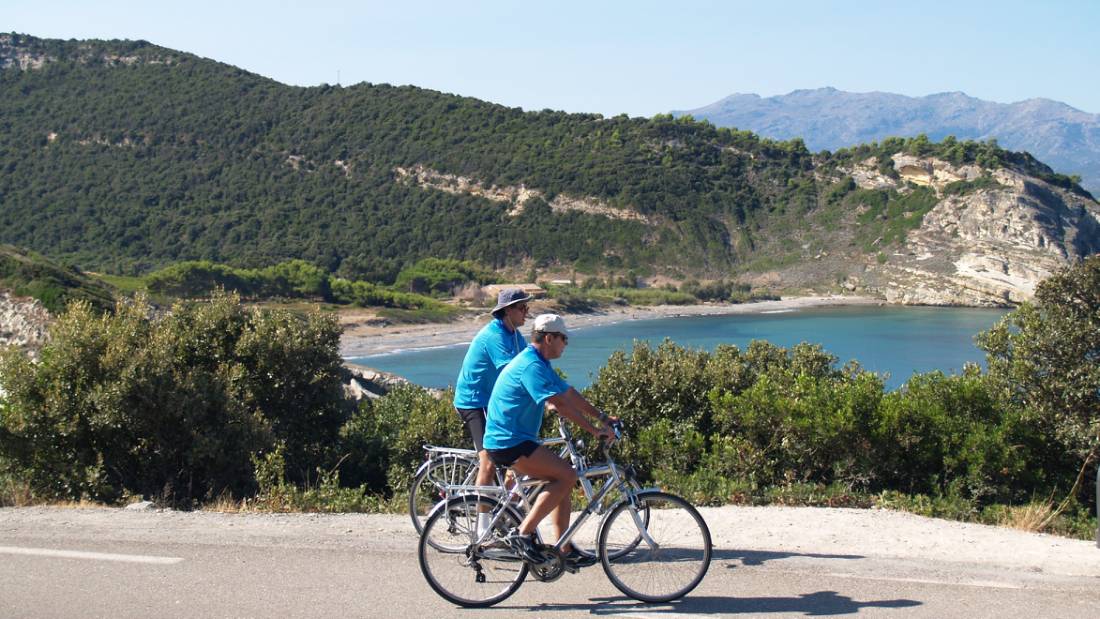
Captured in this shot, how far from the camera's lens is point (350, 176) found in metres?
90.9

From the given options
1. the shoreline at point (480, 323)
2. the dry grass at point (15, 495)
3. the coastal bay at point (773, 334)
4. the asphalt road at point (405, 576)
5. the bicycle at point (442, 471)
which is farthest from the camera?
the shoreline at point (480, 323)

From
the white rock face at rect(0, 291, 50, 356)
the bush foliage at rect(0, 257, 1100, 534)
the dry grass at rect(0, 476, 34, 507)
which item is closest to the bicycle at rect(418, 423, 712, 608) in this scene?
the bush foliage at rect(0, 257, 1100, 534)

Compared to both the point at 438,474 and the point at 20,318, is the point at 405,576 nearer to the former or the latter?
the point at 438,474

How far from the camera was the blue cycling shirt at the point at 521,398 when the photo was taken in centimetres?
509

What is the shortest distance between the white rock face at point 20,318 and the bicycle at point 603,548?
55.0 feet

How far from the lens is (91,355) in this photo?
336 inches

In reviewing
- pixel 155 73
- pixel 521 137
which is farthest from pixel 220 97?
pixel 521 137

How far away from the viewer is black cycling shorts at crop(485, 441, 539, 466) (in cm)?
519

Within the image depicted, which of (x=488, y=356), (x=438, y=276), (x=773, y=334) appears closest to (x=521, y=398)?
(x=488, y=356)

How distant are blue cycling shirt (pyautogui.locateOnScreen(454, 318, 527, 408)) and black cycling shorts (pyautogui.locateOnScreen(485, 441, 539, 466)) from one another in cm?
85

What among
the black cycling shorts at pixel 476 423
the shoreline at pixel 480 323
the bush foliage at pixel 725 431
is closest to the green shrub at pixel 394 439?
the bush foliage at pixel 725 431

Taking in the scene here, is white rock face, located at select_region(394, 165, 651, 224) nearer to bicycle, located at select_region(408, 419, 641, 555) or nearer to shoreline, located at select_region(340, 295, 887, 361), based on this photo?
shoreline, located at select_region(340, 295, 887, 361)

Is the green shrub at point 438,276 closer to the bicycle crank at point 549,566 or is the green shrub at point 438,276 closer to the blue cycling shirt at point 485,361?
the blue cycling shirt at point 485,361

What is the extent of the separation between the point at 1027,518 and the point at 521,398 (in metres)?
4.21
